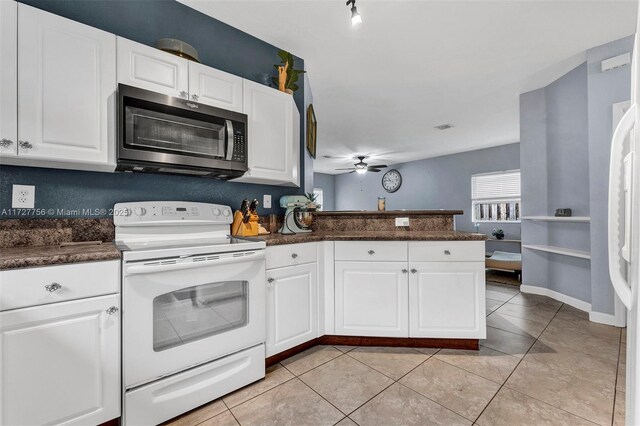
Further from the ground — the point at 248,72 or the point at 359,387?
the point at 248,72

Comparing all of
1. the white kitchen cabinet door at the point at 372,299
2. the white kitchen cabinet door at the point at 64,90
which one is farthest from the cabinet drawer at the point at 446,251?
the white kitchen cabinet door at the point at 64,90

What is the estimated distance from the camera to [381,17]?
2.23 metres

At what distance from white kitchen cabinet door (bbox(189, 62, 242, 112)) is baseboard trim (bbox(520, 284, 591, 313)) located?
394cm

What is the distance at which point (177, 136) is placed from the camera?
1.75 m

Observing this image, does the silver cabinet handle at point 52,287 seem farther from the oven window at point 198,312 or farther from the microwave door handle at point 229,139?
the microwave door handle at point 229,139

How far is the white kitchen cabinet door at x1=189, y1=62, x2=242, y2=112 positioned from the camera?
6.07ft

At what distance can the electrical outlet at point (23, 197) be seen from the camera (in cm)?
151

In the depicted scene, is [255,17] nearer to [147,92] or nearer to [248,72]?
[248,72]

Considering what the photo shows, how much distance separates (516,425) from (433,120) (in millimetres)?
4281

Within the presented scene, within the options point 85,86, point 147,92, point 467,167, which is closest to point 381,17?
point 147,92

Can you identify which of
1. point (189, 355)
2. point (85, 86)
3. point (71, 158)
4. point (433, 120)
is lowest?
point (189, 355)

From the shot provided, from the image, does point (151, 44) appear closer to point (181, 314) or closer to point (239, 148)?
point (239, 148)

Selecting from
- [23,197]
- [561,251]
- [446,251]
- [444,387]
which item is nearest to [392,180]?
[561,251]

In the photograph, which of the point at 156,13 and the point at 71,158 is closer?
the point at 71,158
